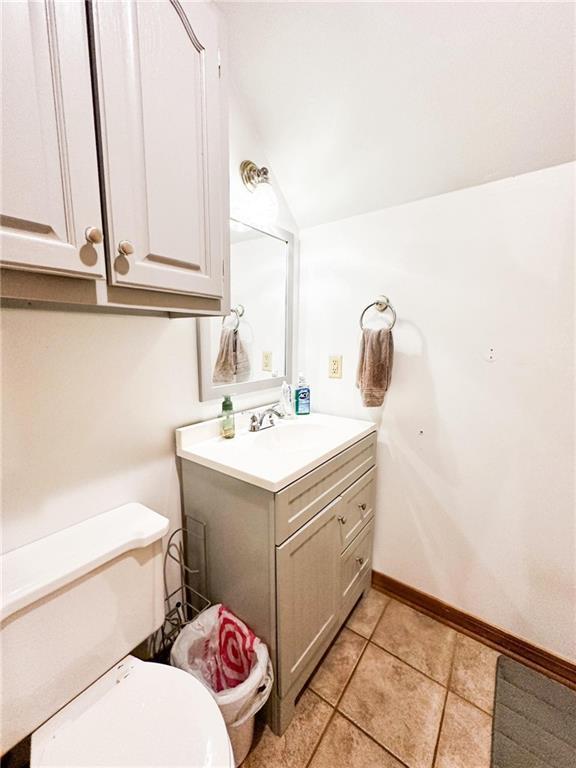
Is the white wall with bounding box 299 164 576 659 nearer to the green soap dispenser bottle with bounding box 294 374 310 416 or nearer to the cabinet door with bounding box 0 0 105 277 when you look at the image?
the green soap dispenser bottle with bounding box 294 374 310 416

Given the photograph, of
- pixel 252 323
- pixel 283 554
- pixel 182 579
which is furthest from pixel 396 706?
pixel 252 323

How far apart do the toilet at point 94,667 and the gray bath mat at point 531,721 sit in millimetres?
1005

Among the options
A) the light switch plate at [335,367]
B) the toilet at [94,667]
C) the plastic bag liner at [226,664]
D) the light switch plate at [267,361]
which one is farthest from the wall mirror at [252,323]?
the plastic bag liner at [226,664]

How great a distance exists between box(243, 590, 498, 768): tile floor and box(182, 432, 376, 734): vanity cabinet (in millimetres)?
95

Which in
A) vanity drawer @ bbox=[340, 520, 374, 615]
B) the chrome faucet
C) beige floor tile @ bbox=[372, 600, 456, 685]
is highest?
the chrome faucet

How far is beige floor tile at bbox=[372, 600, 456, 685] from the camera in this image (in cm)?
129

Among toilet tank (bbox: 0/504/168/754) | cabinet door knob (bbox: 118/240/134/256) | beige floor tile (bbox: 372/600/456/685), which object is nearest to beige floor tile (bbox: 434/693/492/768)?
beige floor tile (bbox: 372/600/456/685)

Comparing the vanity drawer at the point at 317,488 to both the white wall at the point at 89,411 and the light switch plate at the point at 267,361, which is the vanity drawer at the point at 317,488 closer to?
the white wall at the point at 89,411

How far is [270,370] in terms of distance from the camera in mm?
1674

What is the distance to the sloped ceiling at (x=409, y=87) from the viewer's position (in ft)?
2.97

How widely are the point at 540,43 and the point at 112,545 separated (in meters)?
1.88

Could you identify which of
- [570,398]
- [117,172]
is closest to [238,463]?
[117,172]

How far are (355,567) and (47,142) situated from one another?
1747 mm

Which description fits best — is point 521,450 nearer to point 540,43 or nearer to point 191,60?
point 540,43
